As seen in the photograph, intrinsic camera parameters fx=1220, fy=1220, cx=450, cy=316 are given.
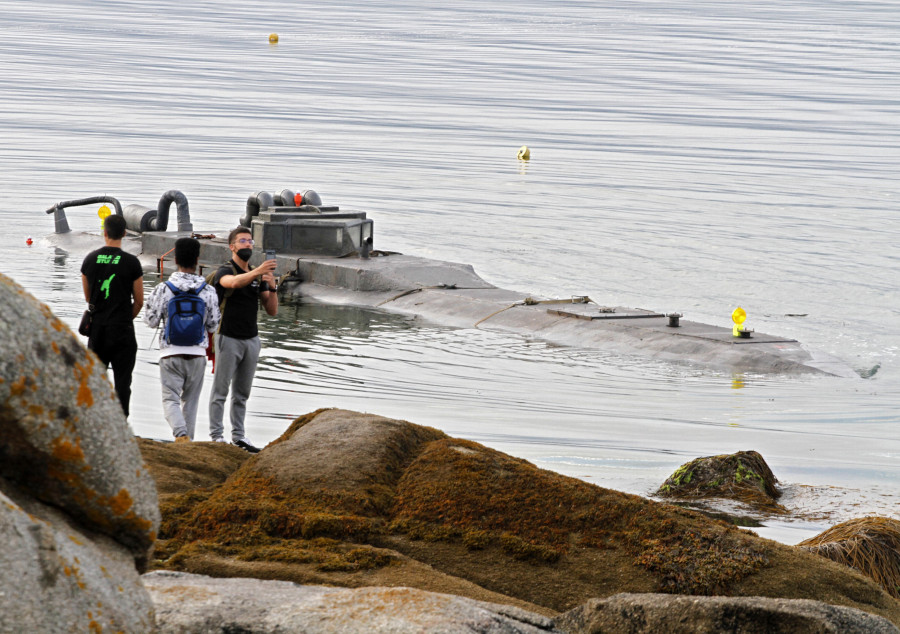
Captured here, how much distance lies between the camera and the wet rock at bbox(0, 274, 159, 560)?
12.2ft

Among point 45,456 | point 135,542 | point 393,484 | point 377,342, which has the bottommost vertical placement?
point 377,342

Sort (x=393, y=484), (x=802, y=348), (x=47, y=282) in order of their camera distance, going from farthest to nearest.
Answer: (x=47, y=282), (x=802, y=348), (x=393, y=484)

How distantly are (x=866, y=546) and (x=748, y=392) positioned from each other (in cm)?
1230

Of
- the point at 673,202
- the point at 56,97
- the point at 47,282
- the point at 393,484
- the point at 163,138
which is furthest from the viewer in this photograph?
the point at 56,97

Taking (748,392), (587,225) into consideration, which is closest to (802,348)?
(748,392)

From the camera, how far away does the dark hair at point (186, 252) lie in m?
11.1

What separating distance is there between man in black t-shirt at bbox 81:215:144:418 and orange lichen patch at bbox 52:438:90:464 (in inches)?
290

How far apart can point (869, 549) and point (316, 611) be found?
17.7 ft

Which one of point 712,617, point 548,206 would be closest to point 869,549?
point 712,617

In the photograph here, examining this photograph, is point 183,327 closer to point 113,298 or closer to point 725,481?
point 113,298

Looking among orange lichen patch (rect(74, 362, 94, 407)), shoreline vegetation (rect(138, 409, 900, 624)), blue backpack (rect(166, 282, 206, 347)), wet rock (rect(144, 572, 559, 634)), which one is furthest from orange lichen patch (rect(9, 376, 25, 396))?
blue backpack (rect(166, 282, 206, 347))

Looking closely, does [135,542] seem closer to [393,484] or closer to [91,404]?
[91,404]

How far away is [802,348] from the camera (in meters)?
24.2

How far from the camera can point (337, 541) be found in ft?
21.7
